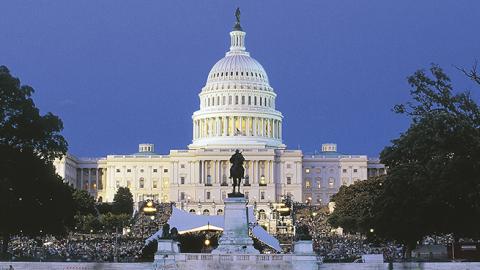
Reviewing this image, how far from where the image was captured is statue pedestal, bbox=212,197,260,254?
6091 cm

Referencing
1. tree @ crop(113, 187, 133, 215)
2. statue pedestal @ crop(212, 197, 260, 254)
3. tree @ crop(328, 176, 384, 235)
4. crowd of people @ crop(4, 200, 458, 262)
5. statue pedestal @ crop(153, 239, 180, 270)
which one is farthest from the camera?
tree @ crop(113, 187, 133, 215)

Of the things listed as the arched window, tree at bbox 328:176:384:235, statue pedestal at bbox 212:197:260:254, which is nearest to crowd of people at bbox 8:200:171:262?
statue pedestal at bbox 212:197:260:254

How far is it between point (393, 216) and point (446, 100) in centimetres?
1167

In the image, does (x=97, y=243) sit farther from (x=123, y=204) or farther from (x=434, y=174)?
(x=123, y=204)

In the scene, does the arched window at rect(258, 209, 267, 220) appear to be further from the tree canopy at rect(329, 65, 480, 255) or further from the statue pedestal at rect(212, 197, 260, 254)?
the statue pedestal at rect(212, 197, 260, 254)

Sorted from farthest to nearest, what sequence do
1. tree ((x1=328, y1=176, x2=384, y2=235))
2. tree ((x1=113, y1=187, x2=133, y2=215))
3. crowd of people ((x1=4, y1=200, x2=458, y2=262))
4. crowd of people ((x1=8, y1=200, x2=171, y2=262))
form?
1. tree ((x1=113, y1=187, x2=133, y2=215))
2. tree ((x1=328, y1=176, x2=384, y2=235))
3. crowd of people ((x1=4, y1=200, x2=458, y2=262))
4. crowd of people ((x1=8, y1=200, x2=171, y2=262))

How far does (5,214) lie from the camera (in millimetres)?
71312

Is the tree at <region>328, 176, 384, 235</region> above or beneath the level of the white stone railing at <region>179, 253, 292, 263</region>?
above

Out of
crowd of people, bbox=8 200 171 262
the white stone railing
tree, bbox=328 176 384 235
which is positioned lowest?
the white stone railing

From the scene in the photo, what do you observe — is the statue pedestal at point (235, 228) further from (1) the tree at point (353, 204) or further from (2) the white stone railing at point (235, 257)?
(1) the tree at point (353, 204)

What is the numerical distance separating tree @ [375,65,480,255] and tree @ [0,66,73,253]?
22493 millimetres

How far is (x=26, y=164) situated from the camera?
7338 cm

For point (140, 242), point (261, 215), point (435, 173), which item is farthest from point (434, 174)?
point (261, 215)

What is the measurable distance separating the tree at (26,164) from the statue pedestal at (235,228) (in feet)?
55.2
